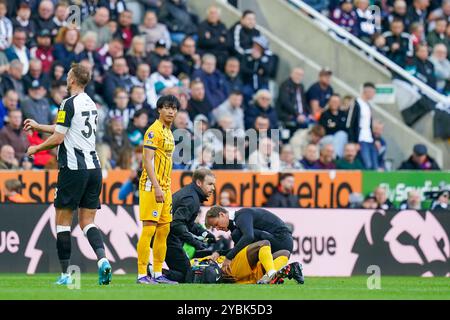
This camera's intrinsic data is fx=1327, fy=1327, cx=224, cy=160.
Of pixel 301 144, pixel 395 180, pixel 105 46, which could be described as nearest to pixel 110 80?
pixel 105 46

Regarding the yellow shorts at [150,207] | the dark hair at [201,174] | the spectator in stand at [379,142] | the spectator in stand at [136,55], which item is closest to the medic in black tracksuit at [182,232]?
the dark hair at [201,174]

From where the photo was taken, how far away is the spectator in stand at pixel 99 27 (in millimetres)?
23625

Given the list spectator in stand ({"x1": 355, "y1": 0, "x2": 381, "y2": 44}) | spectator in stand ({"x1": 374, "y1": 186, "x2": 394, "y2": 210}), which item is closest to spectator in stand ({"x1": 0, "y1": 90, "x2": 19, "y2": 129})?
spectator in stand ({"x1": 374, "y1": 186, "x2": 394, "y2": 210})

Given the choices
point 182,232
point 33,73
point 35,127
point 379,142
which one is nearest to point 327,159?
point 379,142

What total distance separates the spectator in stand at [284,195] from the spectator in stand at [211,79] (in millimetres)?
2807

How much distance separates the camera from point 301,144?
23.7 meters

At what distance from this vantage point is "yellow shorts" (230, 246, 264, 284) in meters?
16.1

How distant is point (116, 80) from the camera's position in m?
22.8

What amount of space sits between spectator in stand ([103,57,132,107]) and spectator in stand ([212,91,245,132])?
5.45ft

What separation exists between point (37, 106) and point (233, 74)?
A: 14.2 feet

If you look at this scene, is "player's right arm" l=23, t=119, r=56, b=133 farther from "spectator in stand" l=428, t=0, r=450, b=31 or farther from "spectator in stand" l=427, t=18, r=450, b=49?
"spectator in stand" l=428, t=0, r=450, b=31

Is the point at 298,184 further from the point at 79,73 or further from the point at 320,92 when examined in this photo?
the point at 79,73

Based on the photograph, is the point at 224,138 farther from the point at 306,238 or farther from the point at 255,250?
the point at 255,250

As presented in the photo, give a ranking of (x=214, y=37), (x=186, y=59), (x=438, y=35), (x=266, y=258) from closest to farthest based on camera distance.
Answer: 1. (x=266, y=258)
2. (x=186, y=59)
3. (x=214, y=37)
4. (x=438, y=35)
